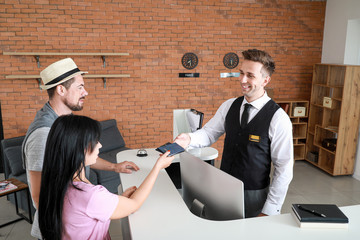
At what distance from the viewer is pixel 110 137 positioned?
196 inches

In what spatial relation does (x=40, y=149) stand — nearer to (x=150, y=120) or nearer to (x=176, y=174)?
(x=176, y=174)

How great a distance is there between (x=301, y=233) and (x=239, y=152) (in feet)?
2.36

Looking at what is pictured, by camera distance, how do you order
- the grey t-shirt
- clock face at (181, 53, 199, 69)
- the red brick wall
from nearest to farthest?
the grey t-shirt < the red brick wall < clock face at (181, 53, 199, 69)

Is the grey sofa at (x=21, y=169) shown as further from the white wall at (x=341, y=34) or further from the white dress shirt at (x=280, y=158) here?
the white wall at (x=341, y=34)

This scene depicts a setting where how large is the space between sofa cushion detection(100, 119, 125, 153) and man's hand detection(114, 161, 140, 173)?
2.72 m

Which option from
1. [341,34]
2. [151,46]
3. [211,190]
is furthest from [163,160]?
[341,34]

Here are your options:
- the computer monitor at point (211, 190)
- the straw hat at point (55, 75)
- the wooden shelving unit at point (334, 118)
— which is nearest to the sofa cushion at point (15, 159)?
the straw hat at point (55, 75)

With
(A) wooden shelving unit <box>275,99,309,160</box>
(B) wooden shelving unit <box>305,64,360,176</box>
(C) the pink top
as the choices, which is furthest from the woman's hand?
(A) wooden shelving unit <box>275,99,309,160</box>

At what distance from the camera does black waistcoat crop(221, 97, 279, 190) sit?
79.4 inches

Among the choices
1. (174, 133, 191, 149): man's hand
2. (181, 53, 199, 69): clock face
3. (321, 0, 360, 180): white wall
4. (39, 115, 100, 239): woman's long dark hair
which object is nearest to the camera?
(39, 115, 100, 239): woman's long dark hair

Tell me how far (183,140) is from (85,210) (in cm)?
104

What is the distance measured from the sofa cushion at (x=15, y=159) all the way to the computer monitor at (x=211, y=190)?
2.92 m

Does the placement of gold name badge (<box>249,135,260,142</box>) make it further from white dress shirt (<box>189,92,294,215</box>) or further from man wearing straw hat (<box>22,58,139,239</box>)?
man wearing straw hat (<box>22,58,139,239</box>)

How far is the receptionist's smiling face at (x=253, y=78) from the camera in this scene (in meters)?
2.01
